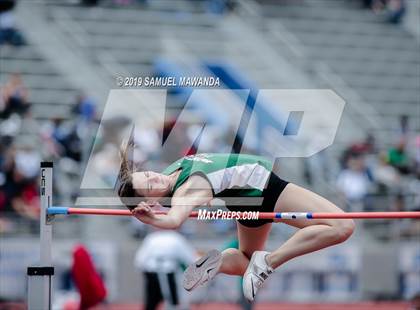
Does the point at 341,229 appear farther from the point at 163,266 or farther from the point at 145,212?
the point at 163,266

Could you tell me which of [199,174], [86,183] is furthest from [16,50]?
[199,174]

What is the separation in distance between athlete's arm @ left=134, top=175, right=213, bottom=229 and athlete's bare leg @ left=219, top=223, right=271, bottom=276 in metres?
0.59

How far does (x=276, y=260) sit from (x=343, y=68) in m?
7.15

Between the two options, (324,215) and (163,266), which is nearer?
(324,215)

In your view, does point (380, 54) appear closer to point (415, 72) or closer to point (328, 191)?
point (415, 72)

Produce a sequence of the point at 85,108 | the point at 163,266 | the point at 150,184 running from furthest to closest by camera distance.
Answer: the point at 85,108, the point at 163,266, the point at 150,184

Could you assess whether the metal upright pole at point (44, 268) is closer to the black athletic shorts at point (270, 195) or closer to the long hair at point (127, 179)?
the long hair at point (127, 179)

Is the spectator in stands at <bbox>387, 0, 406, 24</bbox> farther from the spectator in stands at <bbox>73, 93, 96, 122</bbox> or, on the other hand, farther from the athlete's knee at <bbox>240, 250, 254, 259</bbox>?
the athlete's knee at <bbox>240, 250, 254, 259</bbox>

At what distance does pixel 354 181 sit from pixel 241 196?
5.27 m

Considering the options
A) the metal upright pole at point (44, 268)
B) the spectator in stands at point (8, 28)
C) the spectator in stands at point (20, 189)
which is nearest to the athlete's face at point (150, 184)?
the metal upright pole at point (44, 268)

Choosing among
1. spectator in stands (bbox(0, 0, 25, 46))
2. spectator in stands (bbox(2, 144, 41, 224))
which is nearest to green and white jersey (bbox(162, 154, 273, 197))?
spectator in stands (bbox(2, 144, 41, 224))

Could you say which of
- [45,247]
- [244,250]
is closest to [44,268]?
[45,247]

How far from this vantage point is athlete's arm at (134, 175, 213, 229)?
6.29 m

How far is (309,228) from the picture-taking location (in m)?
6.68
